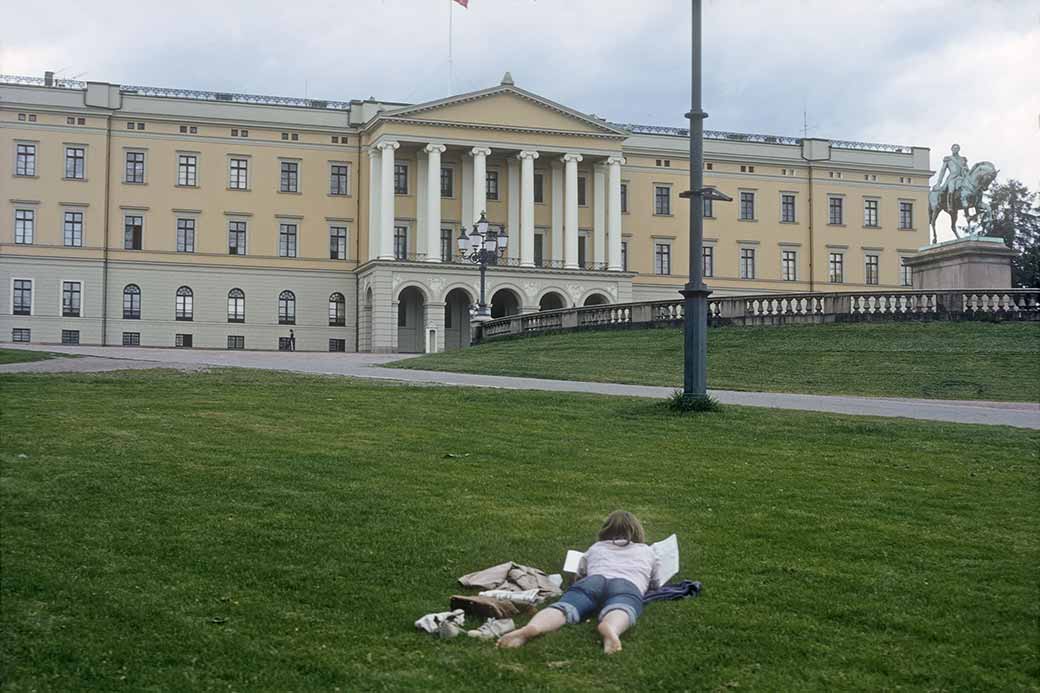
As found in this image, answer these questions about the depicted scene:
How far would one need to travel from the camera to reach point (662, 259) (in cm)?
8581

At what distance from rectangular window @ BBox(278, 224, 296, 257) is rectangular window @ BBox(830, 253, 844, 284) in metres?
39.2

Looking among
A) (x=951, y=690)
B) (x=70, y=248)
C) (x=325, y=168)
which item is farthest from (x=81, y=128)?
(x=951, y=690)

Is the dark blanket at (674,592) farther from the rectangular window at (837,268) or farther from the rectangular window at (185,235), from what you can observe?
the rectangular window at (837,268)

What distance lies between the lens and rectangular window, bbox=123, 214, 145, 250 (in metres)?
75.5

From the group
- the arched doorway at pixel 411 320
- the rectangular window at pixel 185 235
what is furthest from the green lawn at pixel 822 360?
the rectangular window at pixel 185 235

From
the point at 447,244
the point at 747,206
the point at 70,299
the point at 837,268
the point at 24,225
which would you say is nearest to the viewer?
the point at 70,299

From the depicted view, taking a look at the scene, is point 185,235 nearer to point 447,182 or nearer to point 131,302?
point 131,302

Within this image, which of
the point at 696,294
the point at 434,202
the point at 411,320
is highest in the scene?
the point at 434,202

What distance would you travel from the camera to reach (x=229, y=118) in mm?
76750

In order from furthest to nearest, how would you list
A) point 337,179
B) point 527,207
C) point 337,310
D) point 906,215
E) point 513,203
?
point 906,215
point 513,203
point 337,179
point 337,310
point 527,207

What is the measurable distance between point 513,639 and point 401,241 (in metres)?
72.1

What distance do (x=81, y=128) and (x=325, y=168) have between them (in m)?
15.0

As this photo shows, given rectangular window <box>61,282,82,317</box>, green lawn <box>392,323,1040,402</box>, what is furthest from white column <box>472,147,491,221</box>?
green lawn <box>392,323,1040,402</box>

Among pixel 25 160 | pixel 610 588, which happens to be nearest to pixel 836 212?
pixel 25 160
